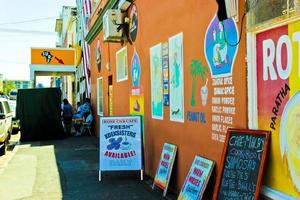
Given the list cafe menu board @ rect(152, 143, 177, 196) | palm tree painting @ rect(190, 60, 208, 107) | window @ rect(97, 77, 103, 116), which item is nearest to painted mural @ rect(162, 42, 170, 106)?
cafe menu board @ rect(152, 143, 177, 196)

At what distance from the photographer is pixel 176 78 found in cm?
699

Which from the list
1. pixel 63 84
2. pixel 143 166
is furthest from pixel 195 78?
pixel 63 84

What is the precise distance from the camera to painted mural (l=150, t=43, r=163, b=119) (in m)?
7.85

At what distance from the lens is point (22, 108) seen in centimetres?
1809

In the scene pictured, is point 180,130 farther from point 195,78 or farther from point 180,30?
point 180,30

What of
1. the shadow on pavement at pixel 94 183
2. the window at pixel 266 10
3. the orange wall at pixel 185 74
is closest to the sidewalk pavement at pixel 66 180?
the shadow on pavement at pixel 94 183

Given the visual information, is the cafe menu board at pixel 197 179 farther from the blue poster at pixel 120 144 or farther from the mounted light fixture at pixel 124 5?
the mounted light fixture at pixel 124 5

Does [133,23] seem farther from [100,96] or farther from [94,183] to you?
[100,96]

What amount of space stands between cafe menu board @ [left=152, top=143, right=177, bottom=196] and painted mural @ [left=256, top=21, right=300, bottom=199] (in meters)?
2.76

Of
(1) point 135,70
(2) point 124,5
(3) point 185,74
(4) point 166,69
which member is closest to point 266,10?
(3) point 185,74

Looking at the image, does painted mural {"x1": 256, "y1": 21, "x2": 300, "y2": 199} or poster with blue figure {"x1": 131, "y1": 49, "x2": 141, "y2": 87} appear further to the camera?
poster with blue figure {"x1": 131, "y1": 49, "x2": 141, "y2": 87}

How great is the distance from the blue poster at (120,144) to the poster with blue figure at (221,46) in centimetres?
327

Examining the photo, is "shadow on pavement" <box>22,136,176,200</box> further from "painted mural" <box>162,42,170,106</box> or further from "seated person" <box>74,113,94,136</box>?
"seated person" <box>74,113,94,136</box>

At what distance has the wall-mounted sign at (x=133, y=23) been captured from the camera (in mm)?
9827
